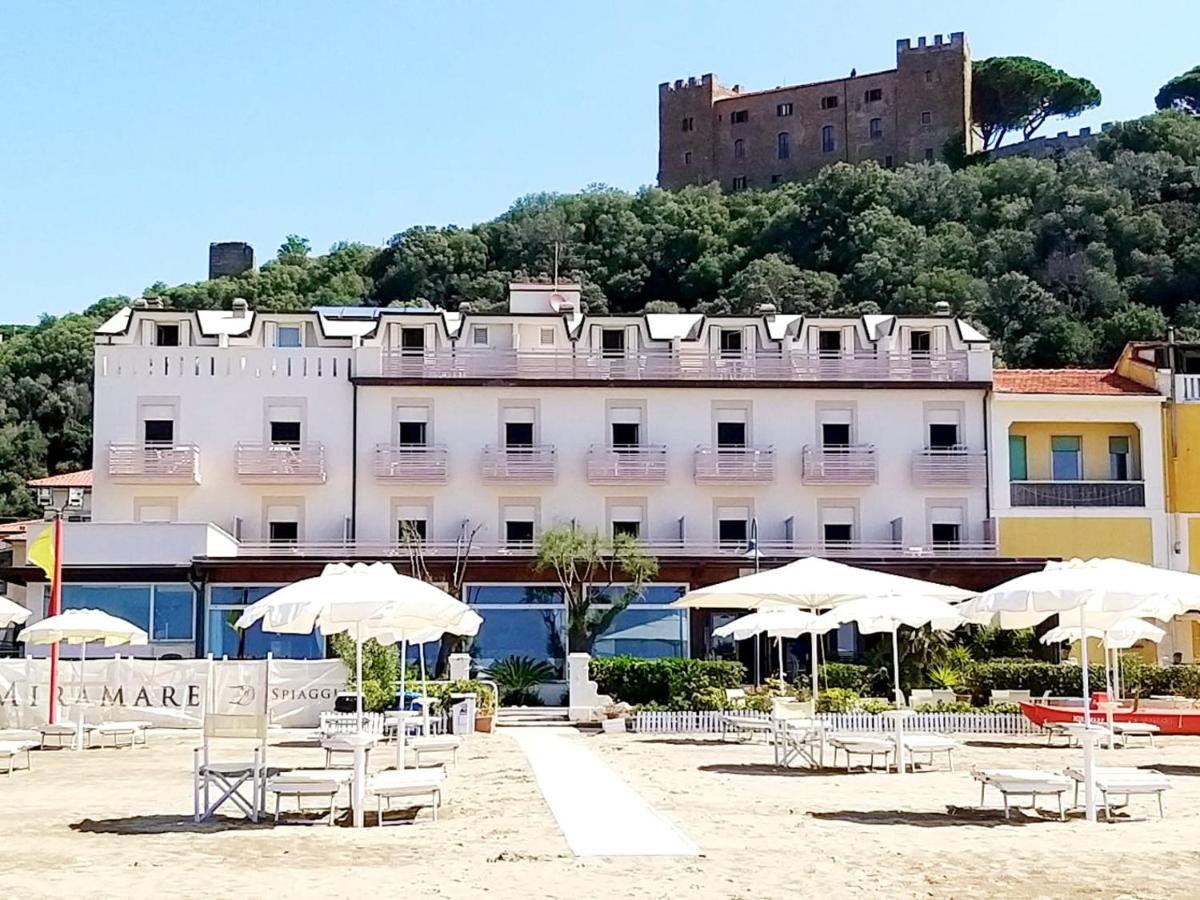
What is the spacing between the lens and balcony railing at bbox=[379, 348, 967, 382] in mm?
41656

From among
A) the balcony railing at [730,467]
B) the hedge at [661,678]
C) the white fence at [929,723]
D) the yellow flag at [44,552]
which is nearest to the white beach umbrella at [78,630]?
the yellow flag at [44,552]

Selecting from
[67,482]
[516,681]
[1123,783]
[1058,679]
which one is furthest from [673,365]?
[1123,783]

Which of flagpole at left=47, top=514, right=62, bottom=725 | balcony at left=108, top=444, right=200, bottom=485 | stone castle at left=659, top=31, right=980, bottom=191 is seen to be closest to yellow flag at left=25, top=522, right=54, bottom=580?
flagpole at left=47, top=514, right=62, bottom=725

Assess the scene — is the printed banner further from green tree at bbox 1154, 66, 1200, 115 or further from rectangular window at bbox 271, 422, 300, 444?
green tree at bbox 1154, 66, 1200, 115

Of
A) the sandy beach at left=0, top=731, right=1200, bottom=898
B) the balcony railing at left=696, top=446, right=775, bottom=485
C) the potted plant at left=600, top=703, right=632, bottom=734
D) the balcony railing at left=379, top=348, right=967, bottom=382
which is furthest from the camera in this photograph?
the balcony railing at left=379, top=348, right=967, bottom=382

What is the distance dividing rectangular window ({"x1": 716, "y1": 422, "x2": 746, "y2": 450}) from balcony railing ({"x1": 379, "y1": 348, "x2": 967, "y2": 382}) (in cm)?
121

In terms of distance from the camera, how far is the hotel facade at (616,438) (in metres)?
40.6

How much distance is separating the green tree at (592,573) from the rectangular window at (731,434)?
5227mm

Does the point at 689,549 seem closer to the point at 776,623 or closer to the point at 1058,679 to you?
the point at 1058,679

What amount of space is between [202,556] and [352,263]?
2247 inches

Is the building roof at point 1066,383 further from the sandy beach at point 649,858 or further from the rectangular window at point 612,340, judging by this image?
the sandy beach at point 649,858

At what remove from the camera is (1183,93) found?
112625mm

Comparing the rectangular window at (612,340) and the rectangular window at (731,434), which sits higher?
the rectangular window at (612,340)

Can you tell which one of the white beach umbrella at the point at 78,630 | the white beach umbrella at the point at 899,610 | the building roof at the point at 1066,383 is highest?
the building roof at the point at 1066,383
